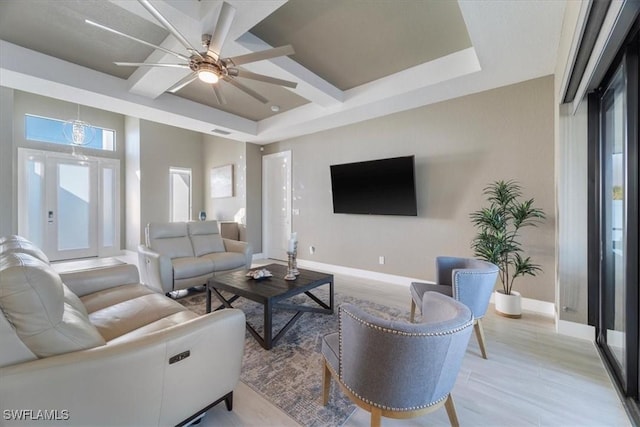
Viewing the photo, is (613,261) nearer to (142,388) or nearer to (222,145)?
(142,388)

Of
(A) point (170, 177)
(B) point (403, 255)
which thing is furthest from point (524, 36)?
(A) point (170, 177)

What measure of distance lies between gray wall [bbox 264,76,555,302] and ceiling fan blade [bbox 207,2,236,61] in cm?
287

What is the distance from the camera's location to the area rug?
1579 millimetres

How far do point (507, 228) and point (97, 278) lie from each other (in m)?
4.35

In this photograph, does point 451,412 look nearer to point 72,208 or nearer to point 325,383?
point 325,383

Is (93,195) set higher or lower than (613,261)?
higher

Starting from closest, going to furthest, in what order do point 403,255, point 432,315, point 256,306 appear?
point 432,315 → point 256,306 → point 403,255

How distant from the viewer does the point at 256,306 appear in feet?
10.3

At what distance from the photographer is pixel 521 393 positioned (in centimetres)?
174

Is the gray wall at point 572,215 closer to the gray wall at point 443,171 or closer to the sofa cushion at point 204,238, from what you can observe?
the gray wall at point 443,171

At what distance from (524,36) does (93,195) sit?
8.19m

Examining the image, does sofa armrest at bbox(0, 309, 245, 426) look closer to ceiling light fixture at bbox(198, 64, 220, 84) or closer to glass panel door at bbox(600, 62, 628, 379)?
ceiling light fixture at bbox(198, 64, 220, 84)

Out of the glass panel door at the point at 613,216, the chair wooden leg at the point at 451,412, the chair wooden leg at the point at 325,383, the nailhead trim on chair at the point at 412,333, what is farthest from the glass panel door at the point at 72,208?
the glass panel door at the point at 613,216

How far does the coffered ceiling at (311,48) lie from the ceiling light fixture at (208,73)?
14.0 inches
